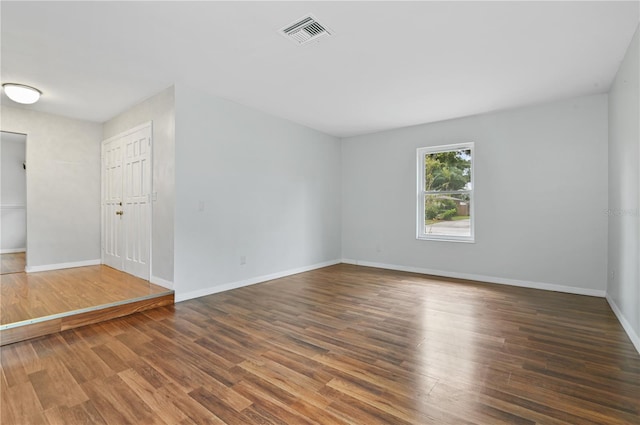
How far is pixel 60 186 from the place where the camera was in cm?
486

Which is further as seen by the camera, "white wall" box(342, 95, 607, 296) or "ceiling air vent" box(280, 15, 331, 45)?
"white wall" box(342, 95, 607, 296)

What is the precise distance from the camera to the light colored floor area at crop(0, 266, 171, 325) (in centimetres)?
285

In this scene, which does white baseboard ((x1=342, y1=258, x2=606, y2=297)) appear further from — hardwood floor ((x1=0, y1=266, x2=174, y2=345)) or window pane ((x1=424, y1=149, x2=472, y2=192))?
hardwood floor ((x1=0, y1=266, x2=174, y2=345))

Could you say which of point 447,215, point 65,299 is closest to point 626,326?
point 447,215

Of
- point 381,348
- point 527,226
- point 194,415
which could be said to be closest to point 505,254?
point 527,226

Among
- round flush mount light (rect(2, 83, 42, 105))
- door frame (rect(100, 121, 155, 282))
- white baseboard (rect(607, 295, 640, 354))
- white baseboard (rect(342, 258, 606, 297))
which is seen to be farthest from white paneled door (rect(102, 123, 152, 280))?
white baseboard (rect(607, 295, 640, 354))

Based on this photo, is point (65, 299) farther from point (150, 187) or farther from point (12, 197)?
point (12, 197)

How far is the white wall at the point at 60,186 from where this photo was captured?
4.59 meters

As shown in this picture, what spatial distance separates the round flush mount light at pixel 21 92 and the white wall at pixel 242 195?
1823 millimetres

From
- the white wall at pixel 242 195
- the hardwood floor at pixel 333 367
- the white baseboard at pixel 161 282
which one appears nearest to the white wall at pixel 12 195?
the white baseboard at pixel 161 282

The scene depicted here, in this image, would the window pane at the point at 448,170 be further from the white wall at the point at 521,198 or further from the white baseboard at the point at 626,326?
the white baseboard at the point at 626,326

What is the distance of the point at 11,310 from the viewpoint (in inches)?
111

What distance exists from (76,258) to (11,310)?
250 centimetres

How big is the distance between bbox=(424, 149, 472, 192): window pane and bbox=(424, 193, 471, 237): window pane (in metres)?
0.17
